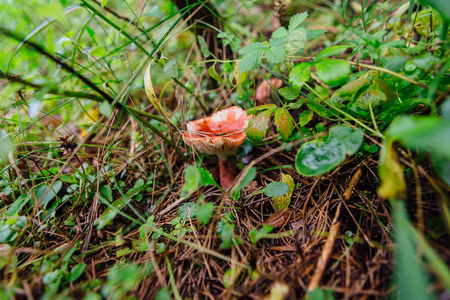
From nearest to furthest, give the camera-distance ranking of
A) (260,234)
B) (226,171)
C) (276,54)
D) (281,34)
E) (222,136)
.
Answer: (260,234) < (276,54) < (281,34) < (222,136) < (226,171)

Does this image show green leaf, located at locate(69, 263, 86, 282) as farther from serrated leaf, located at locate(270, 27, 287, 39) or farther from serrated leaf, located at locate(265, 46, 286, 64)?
serrated leaf, located at locate(270, 27, 287, 39)

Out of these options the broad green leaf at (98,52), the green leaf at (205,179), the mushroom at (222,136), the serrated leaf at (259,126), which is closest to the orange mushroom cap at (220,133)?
the mushroom at (222,136)

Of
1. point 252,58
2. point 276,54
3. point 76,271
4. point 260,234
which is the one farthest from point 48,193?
point 276,54

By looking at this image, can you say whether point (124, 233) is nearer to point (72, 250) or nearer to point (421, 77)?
point (72, 250)

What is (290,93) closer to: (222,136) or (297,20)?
(297,20)

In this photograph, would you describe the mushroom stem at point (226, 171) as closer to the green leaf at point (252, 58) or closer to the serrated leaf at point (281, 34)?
the green leaf at point (252, 58)

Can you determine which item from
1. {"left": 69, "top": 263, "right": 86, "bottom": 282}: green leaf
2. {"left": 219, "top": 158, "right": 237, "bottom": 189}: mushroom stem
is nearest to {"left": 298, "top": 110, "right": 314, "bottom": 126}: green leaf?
{"left": 219, "top": 158, "right": 237, "bottom": 189}: mushroom stem

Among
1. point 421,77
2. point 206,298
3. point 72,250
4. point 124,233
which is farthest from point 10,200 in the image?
point 421,77
